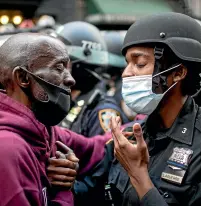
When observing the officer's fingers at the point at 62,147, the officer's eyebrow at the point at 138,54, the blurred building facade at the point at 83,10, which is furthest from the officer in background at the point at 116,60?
the blurred building facade at the point at 83,10

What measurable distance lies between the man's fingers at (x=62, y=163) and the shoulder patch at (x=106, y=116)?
1595 mm

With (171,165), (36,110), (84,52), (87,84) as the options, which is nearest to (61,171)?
(36,110)

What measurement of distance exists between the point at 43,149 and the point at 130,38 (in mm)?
943

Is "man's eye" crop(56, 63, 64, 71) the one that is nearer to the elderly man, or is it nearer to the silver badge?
the elderly man


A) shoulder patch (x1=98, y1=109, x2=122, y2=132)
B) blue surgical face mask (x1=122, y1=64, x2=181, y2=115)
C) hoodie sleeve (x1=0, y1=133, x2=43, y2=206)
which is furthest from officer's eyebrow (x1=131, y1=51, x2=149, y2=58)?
shoulder patch (x1=98, y1=109, x2=122, y2=132)

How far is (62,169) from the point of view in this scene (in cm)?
267

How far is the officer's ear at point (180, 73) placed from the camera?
2.93 m

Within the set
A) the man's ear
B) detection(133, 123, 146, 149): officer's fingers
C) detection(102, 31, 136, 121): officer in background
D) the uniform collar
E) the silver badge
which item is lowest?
detection(102, 31, 136, 121): officer in background

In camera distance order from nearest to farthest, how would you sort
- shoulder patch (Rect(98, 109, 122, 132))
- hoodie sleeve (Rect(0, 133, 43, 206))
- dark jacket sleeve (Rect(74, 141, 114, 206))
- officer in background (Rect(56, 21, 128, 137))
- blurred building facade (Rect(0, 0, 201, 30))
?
hoodie sleeve (Rect(0, 133, 43, 206)), dark jacket sleeve (Rect(74, 141, 114, 206)), shoulder patch (Rect(98, 109, 122, 132)), officer in background (Rect(56, 21, 128, 137)), blurred building facade (Rect(0, 0, 201, 30))

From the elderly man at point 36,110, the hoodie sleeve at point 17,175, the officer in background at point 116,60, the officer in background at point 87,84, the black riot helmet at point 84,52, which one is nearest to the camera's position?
the hoodie sleeve at point 17,175

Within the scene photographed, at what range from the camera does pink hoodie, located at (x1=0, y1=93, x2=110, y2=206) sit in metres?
2.24

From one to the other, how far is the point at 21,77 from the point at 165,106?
3.06ft

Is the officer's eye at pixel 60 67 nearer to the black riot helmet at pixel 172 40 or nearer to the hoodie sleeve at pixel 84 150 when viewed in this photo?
the black riot helmet at pixel 172 40

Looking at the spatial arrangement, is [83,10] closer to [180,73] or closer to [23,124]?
[180,73]
